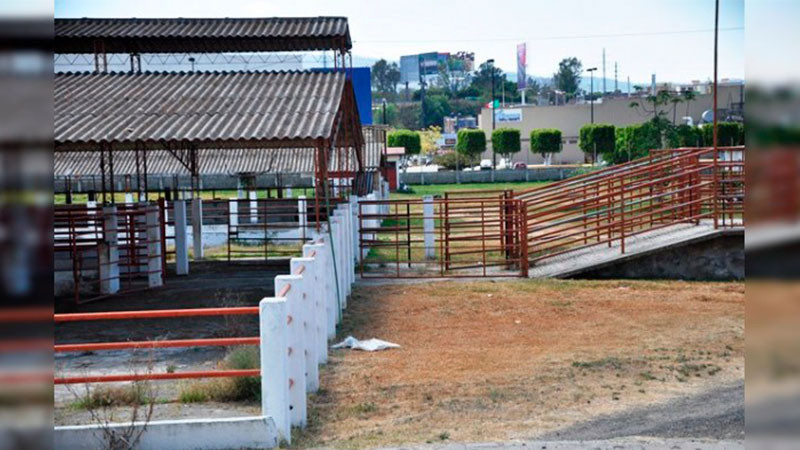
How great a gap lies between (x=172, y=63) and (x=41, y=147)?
92.1 ft

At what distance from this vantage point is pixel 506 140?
75.6m

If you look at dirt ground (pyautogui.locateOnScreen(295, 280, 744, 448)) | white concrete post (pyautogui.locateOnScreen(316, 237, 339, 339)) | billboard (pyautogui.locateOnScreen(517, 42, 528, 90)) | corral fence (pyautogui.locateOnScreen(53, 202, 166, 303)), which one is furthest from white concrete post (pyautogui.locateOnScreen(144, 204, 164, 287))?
billboard (pyautogui.locateOnScreen(517, 42, 528, 90))

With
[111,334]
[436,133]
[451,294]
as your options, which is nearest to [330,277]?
[111,334]

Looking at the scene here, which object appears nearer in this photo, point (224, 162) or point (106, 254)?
point (106, 254)

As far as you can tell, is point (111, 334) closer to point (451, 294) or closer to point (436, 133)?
point (451, 294)

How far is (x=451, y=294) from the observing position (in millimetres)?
16875

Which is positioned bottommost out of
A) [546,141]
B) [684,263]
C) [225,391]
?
[684,263]

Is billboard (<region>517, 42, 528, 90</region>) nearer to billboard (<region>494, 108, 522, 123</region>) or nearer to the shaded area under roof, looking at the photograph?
billboard (<region>494, 108, 522, 123</region>)

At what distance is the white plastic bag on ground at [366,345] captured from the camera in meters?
12.0

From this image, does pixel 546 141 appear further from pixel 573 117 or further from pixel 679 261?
pixel 679 261

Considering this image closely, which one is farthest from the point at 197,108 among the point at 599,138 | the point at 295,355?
the point at 599,138

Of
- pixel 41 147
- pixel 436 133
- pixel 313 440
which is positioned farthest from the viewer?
pixel 436 133

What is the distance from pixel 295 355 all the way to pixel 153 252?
36.9ft

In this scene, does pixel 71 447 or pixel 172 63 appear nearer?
→ pixel 71 447
